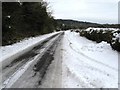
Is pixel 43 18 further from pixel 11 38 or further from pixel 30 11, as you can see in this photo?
pixel 11 38

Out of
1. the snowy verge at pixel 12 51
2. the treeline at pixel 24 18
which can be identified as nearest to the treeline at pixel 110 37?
the snowy verge at pixel 12 51

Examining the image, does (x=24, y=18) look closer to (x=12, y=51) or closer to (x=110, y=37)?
(x=12, y=51)

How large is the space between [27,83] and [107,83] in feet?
9.22

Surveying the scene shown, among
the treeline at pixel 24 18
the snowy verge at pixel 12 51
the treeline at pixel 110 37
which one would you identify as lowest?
the snowy verge at pixel 12 51

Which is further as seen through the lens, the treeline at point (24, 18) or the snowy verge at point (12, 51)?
the treeline at point (24, 18)

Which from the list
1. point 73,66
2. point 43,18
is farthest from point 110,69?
point 43,18

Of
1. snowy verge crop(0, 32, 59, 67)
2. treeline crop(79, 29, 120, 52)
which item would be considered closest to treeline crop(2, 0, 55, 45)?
snowy verge crop(0, 32, 59, 67)

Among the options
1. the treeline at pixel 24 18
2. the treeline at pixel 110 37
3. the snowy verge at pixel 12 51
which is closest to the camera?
the snowy verge at pixel 12 51

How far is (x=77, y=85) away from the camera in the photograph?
320 inches

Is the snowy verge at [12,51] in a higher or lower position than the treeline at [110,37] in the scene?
lower

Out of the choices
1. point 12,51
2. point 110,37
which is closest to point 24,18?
point 12,51

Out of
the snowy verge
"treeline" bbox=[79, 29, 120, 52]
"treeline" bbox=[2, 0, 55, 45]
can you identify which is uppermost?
"treeline" bbox=[2, 0, 55, 45]

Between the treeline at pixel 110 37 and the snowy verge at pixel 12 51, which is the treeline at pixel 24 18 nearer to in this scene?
the snowy verge at pixel 12 51

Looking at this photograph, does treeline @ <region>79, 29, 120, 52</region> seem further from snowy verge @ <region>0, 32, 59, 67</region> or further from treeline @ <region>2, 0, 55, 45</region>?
treeline @ <region>2, 0, 55, 45</region>
